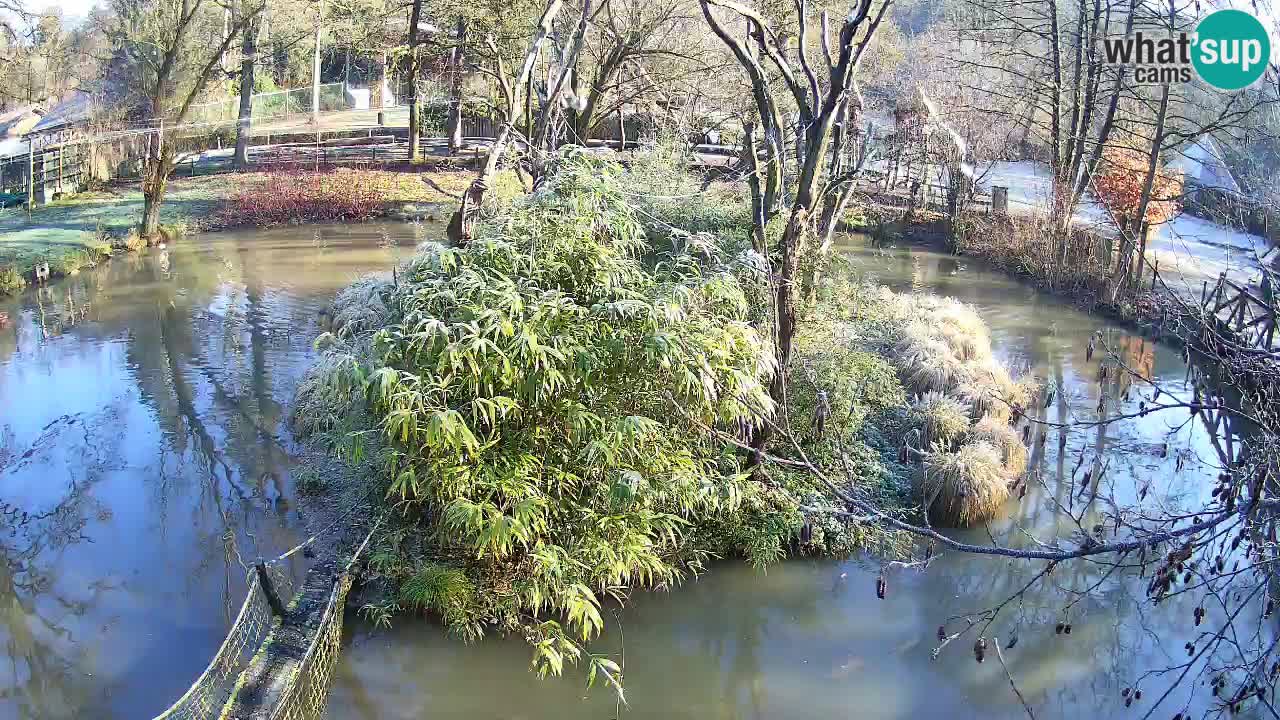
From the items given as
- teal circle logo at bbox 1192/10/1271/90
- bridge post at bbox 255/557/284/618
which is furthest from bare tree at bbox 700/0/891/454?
bridge post at bbox 255/557/284/618

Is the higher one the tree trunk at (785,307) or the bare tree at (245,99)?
the bare tree at (245,99)

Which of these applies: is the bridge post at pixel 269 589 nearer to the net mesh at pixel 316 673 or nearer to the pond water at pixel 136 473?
the net mesh at pixel 316 673

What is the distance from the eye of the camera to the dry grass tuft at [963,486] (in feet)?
25.5

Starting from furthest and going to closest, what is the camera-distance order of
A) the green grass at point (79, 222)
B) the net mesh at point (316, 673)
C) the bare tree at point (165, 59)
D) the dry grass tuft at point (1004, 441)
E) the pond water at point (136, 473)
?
the bare tree at point (165, 59), the green grass at point (79, 222), the dry grass tuft at point (1004, 441), the pond water at point (136, 473), the net mesh at point (316, 673)

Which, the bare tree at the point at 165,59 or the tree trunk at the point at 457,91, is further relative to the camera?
the tree trunk at the point at 457,91

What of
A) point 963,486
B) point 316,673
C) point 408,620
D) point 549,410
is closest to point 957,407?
point 963,486

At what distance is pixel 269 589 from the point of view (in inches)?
223

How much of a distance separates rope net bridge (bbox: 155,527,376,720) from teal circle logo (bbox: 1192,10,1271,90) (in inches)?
301

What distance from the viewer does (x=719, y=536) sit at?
7.29m

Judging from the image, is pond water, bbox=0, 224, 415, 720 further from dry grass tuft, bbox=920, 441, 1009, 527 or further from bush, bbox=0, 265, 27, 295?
dry grass tuft, bbox=920, 441, 1009, 527

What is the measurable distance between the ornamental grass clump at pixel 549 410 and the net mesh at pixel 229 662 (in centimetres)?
Answer: 80

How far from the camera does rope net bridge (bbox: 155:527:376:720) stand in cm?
519

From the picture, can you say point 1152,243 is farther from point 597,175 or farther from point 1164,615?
point 597,175

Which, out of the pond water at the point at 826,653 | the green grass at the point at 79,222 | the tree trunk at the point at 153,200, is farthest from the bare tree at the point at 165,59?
the pond water at the point at 826,653
